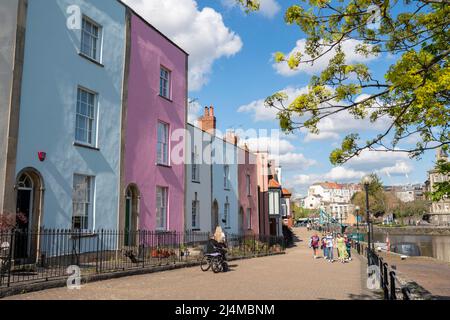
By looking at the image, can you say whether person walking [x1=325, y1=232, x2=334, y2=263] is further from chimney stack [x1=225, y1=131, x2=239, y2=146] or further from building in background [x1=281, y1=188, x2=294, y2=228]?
building in background [x1=281, y1=188, x2=294, y2=228]

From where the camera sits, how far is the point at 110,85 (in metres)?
17.6

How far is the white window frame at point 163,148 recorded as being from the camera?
69.5 feet

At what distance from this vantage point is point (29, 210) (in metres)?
13.5

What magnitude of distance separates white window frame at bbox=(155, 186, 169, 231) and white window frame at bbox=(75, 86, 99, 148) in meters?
5.39

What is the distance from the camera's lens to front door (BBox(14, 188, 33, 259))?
12875mm

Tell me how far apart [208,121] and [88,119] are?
16.6m

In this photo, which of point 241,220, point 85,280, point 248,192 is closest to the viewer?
point 85,280

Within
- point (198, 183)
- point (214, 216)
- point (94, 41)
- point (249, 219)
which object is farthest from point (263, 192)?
point (94, 41)

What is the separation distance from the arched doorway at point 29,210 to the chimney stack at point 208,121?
19.4 metres

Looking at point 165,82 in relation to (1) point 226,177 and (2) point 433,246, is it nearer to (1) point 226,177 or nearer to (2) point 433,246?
(1) point 226,177

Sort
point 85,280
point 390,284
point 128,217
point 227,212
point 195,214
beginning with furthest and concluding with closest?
point 227,212
point 195,214
point 128,217
point 85,280
point 390,284

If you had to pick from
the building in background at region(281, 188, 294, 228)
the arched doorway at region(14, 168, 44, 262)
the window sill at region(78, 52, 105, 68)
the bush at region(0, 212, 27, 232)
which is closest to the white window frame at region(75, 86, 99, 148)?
the window sill at region(78, 52, 105, 68)

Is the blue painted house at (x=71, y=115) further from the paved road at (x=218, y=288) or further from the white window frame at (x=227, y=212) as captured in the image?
the white window frame at (x=227, y=212)
